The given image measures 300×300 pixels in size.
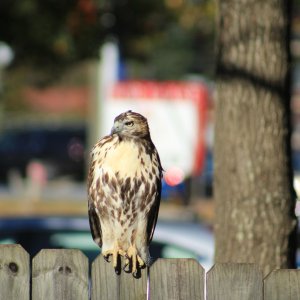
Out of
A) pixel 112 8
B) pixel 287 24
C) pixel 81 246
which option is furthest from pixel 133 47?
pixel 287 24

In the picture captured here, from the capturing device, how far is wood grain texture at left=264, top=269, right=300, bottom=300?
4379 millimetres

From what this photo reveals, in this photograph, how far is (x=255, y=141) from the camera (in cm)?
557

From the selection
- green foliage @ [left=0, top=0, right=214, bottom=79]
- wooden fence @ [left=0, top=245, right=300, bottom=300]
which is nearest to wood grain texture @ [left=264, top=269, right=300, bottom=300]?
wooden fence @ [left=0, top=245, right=300, bottom=300]

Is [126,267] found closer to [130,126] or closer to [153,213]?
[153,213]

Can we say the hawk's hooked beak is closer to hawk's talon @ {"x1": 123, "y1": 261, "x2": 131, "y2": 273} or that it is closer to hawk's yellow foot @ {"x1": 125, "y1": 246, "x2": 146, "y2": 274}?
hawk's yellow foot @ {"x1": 125, "y1": 246, "x2": 146, "y2": 274}

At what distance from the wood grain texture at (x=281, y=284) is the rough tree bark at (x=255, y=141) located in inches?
44.7

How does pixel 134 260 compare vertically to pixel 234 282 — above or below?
above

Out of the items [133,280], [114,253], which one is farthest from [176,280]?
[114,253]

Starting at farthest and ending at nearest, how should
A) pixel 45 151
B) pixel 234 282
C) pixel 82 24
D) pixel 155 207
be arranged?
1. pixel 45 151
2. pixel 82 24
3. pixel 155 207
4. pixel 234 282

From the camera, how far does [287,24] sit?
18.7ft

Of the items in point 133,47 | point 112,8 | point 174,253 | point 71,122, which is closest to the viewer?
point 174,253

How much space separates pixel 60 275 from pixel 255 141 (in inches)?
62.1

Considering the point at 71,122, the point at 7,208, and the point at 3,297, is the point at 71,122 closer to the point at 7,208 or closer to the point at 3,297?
the point at 7,208

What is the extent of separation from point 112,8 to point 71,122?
3789cm
